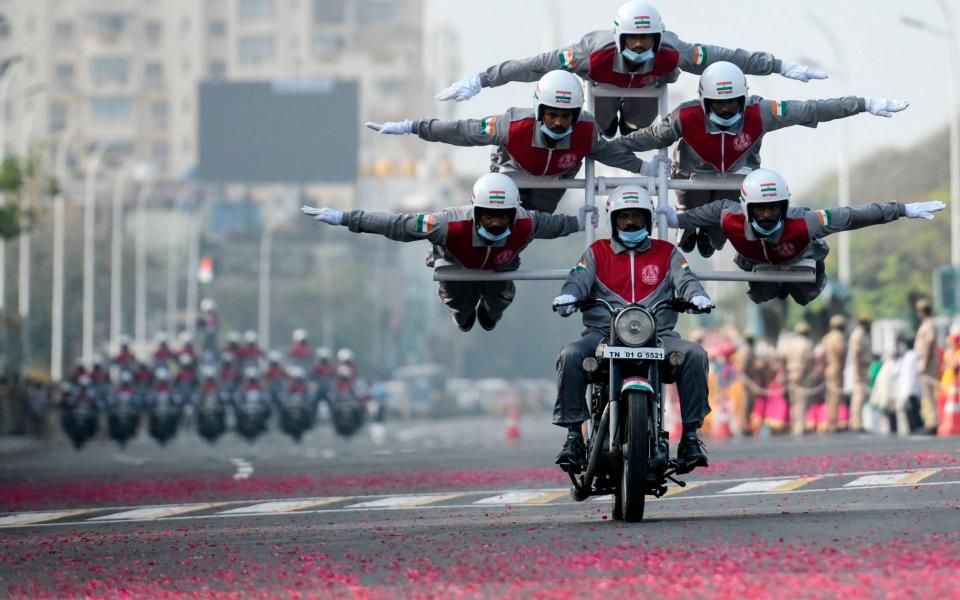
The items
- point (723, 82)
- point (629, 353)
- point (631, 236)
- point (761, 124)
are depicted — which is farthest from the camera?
point (761, 124)

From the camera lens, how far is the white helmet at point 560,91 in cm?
1506

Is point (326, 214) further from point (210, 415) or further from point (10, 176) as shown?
point (210, 415)

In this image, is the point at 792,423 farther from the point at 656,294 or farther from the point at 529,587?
the point at 529,587

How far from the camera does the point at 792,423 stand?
3728 centimetres

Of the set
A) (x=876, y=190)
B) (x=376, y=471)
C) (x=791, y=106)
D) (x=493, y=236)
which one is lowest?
(x=376, y=471)

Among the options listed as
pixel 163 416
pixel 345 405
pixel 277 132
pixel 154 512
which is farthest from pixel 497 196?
pixel 277 132

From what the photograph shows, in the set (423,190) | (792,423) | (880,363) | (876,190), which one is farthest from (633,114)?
(423,190)

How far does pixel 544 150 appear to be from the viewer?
15.8 metres

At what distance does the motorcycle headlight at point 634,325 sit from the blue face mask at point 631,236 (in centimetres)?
81

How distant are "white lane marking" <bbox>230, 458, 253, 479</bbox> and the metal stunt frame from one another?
8.52 m

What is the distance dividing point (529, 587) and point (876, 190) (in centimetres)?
9178

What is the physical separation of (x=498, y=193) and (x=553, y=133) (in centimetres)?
113

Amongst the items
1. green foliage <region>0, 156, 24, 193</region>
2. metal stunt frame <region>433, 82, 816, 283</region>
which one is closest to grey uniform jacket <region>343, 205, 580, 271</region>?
metal stunt frame <region>433, 82, 816, 283</region>

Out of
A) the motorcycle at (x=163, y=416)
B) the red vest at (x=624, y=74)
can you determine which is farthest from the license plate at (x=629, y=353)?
the motorcycle at (x=163, y=416)
